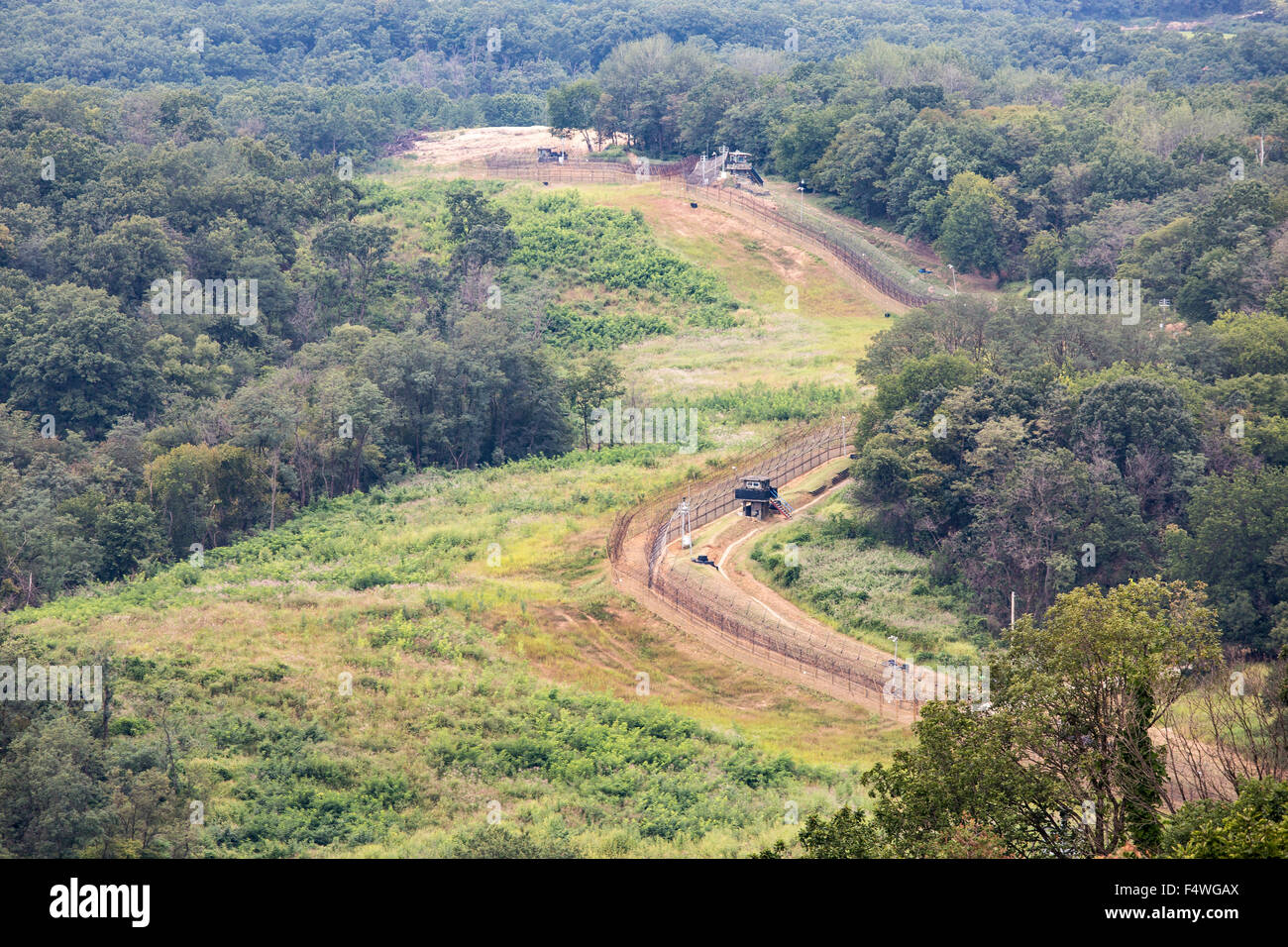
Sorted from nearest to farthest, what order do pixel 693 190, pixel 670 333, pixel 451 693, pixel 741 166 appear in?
pixel 451 693 → pixel 670 333 → pixel 693 190 → pixel 741 166

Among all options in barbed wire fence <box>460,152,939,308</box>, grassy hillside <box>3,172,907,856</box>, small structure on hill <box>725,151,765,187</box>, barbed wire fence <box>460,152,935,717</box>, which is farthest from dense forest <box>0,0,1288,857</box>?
barbed wire fence <box>460,152,935,717</box>

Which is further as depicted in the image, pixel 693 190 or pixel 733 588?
pixel 693 190

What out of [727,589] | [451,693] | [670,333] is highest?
[670,333]

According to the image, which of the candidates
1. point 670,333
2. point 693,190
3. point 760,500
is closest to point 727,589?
point 760,500

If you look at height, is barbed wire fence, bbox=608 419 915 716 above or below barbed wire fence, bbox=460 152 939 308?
below

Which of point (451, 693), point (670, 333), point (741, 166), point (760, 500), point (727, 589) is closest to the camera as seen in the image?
point (451, 693)

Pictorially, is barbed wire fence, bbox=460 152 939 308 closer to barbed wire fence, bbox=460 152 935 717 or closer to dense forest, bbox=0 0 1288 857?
barbed wire fence, bbox=460 152 935 717

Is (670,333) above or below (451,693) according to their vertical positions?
above

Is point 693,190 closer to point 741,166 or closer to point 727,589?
point 741,166

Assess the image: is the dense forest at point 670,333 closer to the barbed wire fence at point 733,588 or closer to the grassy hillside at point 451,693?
the grassy hillside at point 451,693
